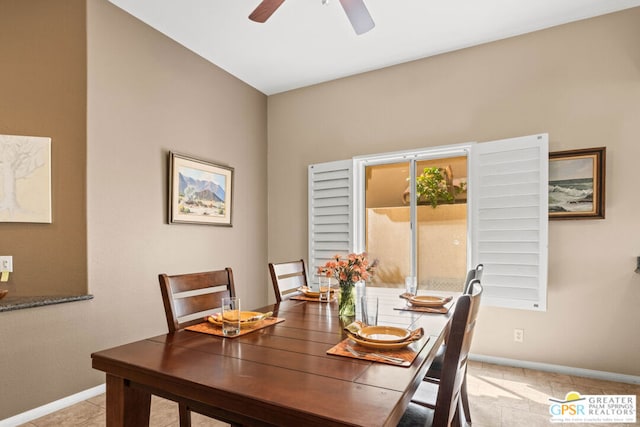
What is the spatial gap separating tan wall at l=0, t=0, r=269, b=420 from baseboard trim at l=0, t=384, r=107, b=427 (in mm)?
35

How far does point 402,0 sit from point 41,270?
3.22m

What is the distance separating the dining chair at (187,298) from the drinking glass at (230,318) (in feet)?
0.79

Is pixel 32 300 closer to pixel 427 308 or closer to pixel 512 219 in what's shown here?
pixel 427 308

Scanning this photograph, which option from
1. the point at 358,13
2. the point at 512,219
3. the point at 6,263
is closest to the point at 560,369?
the point at 512,219

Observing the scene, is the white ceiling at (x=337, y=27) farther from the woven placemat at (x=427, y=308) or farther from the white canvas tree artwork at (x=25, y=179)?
the woven placemat at (x=427, y=308)

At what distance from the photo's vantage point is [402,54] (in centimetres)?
339

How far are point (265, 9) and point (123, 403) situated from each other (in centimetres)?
215

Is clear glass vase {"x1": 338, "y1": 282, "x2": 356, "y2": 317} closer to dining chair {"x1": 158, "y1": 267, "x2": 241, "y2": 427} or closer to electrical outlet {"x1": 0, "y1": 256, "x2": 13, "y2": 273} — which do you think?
dining chair {"x1": 158, "y1": 267, "x2": 241, "y2": 427}

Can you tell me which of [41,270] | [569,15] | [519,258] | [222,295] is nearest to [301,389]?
[222,295]

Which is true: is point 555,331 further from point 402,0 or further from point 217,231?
point 217,231

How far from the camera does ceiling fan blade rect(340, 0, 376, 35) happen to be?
2.04 meters

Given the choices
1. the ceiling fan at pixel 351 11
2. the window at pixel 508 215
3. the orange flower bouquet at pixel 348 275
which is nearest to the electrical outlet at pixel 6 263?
the orange flower bouquet at pixel 348 275

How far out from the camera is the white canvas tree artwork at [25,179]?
7.52 feet

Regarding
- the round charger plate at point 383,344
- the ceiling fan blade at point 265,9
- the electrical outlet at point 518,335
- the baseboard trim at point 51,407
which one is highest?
the ceiling fan blade at point 265,9
